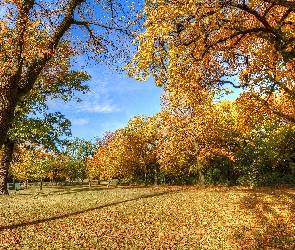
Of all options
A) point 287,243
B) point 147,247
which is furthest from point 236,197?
point 147,247

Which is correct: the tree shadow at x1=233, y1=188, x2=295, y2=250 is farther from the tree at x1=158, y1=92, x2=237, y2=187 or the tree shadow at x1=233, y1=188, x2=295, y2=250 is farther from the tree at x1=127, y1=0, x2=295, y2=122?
the tree at x1=158, y1=92, x2=237, y2=187

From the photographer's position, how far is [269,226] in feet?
43.7

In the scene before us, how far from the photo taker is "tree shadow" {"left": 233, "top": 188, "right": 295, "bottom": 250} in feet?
36.6

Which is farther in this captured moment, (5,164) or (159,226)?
(5,164)

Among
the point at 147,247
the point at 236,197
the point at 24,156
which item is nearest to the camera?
the point at 147,247

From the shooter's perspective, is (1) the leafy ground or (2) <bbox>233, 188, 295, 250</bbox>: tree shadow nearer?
(2) <bbox>233, 188, 295, 250</bbox>: tree shadow

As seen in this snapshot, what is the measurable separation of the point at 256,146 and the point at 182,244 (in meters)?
32.3

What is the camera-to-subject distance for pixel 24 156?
2221 inches

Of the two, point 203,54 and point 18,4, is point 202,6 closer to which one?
point 203,54

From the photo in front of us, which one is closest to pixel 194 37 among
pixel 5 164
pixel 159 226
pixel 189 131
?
pixel 159 226

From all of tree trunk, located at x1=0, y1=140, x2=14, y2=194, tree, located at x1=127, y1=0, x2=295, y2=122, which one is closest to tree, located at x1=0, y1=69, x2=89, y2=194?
tree trunk, located at x1=0, y1=140, x2=14, y2=194

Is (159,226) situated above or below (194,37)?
below

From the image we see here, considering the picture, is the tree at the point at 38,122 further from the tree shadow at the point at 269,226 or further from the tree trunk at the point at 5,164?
the tree shadow at the point at 269,226

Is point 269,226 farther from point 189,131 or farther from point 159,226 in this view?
point 189,131
